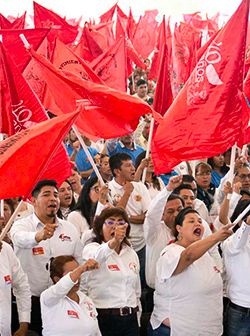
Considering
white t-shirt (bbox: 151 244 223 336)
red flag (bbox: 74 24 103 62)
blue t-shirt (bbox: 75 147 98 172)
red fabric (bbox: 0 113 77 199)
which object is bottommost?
white t-shirt (bbox: 151 244 223 336)

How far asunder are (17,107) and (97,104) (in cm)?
54

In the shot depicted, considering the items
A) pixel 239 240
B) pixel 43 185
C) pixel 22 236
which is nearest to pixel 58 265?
pixel 22 236

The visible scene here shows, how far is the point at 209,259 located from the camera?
447 centimetres

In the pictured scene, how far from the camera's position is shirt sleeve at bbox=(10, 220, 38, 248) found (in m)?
4.28

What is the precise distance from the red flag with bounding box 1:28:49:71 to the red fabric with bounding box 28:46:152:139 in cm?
105

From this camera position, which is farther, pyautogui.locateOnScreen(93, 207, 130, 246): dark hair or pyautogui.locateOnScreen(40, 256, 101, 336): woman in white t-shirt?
pyautogui.locateOnScreen(93, 207, 130, 246): dark hair

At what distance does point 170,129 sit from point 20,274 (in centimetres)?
127

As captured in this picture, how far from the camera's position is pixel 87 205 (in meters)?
5.04

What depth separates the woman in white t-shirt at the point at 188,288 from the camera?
4.30 metres

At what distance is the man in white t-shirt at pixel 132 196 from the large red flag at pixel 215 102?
2.59 ft

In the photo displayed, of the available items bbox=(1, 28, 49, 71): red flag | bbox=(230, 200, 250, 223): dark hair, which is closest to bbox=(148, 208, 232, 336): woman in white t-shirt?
bbox=(230, 200, 250, 223): dark hair

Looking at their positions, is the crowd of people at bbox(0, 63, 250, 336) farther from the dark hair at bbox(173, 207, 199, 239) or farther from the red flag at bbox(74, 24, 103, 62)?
the red flag at bbox(74, 24, 103, 62)

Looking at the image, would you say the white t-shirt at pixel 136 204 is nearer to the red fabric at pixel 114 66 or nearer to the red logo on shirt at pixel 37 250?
the red logo on shirt at pixel 37 250

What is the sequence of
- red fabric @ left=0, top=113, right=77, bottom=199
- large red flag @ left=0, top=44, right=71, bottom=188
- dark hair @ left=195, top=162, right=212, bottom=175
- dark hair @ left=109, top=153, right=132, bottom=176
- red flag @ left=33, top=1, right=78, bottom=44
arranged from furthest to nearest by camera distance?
red flag @ left=33, top=1, right=78, bottom=44, dark hair @ left=195, top=162, right=212, bottom=175, dark hair @ left=109, top=153, right=132, bottom=176, large red flag @ left=0, top=44, right=71, bottom=188, red fabric @ left=0, top=113, right=77, bottom=199
